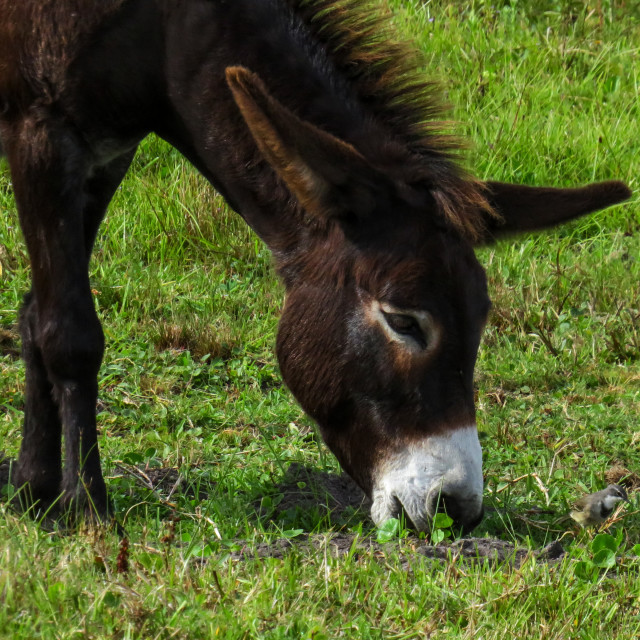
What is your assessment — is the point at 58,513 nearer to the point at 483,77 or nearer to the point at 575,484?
the point at 575,484

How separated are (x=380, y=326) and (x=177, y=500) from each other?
1.06m

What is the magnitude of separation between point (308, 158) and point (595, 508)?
156 centimetres

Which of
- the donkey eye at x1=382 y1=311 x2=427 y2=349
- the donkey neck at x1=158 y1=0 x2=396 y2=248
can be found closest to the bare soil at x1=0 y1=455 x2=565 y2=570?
the donkey eye at x1=382 y1=311 x2=427 y2=349

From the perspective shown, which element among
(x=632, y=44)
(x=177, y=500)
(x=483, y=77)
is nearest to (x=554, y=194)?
(x=177, y=500)

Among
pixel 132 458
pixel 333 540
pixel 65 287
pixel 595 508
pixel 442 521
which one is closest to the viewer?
pixel 442 521

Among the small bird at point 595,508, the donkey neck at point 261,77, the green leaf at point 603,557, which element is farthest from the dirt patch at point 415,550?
the donkey neck at point 261,77

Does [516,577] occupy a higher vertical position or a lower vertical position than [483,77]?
lower

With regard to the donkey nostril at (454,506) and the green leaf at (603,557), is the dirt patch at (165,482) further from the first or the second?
the green leaf at (603,557)

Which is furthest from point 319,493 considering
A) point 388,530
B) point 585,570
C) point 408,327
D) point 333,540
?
point 585,570

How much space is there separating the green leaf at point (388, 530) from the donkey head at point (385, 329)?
3cm

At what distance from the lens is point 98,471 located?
340 cm

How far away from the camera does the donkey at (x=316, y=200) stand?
10.1 ft

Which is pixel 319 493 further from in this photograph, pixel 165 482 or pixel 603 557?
pixel 603 557

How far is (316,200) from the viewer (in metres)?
3.15
